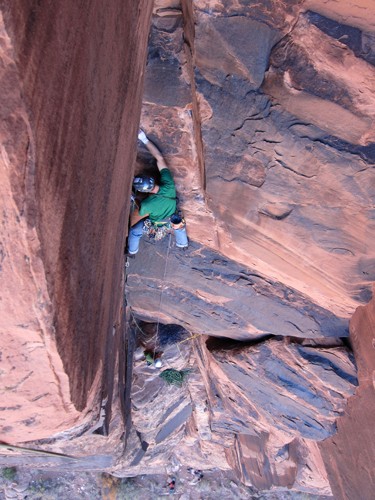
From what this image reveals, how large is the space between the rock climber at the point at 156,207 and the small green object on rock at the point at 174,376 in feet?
10.7

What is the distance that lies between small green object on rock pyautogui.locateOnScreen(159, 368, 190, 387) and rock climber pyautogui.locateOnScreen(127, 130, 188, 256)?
327 cm

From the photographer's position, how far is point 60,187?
1.62 metres

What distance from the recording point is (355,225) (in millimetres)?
3535

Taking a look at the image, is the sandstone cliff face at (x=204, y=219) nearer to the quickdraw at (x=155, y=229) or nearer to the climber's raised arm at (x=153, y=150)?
the climber's raised arm at (x=153, y=150)

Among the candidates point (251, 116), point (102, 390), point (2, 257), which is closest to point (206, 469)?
point (102, 390)

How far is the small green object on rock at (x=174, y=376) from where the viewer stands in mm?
7344

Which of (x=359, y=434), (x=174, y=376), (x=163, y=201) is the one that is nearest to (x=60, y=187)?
(x=163, y=201)

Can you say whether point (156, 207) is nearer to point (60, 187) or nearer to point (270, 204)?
point (270, 204)

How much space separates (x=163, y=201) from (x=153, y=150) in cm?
52

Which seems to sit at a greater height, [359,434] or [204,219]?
[204,219]

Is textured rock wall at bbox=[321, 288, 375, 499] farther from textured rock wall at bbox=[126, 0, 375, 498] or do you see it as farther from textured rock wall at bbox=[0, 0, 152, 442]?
textured rock wall at bbox=[0, 0, 152, 442]

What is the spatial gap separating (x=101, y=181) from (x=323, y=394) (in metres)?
4.67

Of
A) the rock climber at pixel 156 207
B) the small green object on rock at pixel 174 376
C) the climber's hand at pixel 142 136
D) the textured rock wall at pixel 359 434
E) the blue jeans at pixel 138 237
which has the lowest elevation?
the small green object on rock at pixel 174 376

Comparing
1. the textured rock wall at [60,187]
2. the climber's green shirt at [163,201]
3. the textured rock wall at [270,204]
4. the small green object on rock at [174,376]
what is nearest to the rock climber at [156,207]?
the climber's green shirt at [163,201]
